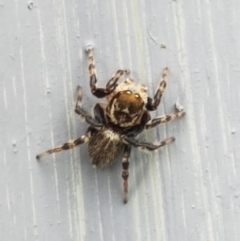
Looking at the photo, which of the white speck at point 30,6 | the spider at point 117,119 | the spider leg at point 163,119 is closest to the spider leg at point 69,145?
the spider at point 117,119

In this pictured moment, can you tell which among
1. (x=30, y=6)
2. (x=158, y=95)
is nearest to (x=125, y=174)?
(x=158, y=95)

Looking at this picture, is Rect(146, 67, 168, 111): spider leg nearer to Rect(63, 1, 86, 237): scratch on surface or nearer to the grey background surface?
the grey background surface

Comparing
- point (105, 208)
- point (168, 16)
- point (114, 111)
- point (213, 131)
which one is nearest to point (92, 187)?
point (105, 208)

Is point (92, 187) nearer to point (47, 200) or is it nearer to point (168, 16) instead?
point (47, 200)

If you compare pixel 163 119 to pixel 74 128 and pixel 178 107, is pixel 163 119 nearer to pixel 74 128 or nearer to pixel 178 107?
pixel 178 107

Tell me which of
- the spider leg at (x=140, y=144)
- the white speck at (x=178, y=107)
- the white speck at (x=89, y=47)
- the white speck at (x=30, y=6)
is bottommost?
the spider leg at (x=140, y=144)

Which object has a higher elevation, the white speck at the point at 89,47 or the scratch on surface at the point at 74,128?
the white speck at the point at 89,47

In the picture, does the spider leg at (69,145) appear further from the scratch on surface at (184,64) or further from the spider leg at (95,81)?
the scratch on surface at (184,64)
